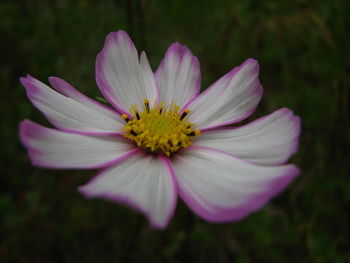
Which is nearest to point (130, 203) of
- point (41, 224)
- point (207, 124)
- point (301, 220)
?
point (207, 124)

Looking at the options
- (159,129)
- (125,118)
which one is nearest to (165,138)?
(159,129)

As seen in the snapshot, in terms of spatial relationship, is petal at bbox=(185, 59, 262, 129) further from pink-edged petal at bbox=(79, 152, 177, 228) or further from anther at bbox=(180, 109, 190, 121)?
pink-edged petal at bbox=(79, 152, 177, 228)

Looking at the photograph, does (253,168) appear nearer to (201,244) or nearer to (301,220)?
(301,220)

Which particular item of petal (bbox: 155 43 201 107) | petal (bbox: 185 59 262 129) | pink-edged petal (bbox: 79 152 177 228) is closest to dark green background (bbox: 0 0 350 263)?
petal (bbox: 155 43 201 107)

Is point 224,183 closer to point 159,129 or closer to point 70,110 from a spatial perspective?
point 159,129

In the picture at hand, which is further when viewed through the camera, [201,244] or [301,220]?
[201,244]
